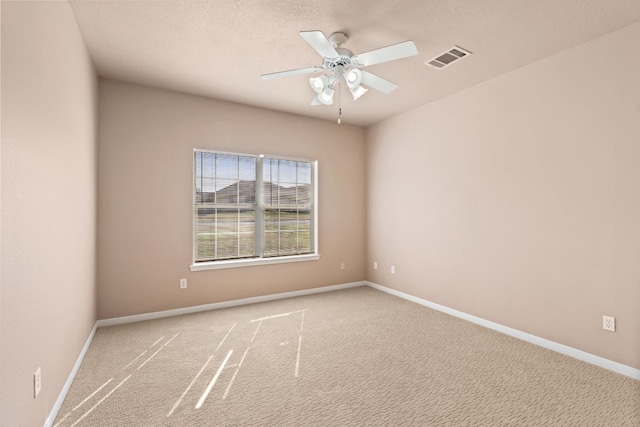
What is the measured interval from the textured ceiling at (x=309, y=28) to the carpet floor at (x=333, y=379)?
2795 millimetres

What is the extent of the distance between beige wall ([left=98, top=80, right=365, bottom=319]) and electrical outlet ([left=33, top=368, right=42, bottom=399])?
1950 mm

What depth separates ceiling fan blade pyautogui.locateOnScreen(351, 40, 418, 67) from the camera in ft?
6.61

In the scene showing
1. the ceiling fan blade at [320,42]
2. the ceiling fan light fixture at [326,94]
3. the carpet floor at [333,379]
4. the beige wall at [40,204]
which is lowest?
the carpet floor at [333,379]

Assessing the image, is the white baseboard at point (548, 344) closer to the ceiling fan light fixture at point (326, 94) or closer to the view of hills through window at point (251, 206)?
the view of hills through window at point (251, 206)

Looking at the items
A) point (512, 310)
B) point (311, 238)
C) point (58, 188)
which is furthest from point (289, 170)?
point (512, 310)

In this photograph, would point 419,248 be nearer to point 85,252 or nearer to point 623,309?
point 623,309

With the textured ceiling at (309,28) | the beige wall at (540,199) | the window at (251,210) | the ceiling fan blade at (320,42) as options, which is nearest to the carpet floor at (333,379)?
the beige wall at (540,199)

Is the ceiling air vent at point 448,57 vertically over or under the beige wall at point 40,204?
over

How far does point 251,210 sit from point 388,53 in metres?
2.97

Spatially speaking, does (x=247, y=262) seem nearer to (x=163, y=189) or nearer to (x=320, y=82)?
(x=163, y=189)

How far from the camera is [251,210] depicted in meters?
4.46

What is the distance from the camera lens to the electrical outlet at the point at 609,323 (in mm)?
2514

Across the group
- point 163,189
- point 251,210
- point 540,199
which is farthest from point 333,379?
point 163,189

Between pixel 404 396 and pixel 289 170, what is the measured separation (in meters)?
3.42
